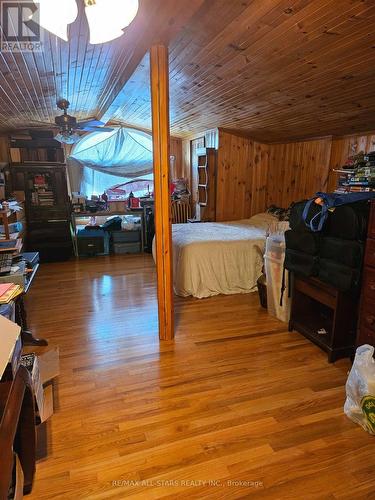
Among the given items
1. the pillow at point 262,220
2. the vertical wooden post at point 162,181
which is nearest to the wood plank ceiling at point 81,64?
the vertical wooden post at point 162,181

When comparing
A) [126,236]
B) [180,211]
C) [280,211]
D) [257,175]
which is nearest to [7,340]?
[280,211]

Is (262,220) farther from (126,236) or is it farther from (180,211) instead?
(126,236)

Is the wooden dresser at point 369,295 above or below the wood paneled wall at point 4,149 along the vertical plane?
below

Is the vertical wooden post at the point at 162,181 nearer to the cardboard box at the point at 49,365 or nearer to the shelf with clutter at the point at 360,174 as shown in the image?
the cardboard box at the point at 49,365

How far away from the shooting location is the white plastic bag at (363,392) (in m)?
1.67

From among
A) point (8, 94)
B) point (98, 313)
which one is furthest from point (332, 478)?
point (8, 94)

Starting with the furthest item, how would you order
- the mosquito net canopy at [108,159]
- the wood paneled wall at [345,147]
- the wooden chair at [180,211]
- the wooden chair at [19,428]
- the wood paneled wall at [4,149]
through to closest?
the wooden chair at [180,211], the mosquito net canopy at [108,159], the wood paneled wall at [4,149], the wood paneled wall at [345,147], the wooden chair at [19,428]

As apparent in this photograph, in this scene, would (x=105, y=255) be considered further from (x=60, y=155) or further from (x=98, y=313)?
(x=98, y=313)

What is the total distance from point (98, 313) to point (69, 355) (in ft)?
2.48

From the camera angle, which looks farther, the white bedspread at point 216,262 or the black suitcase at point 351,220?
the white bedspread at point 216,262

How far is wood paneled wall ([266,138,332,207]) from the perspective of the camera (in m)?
3.92

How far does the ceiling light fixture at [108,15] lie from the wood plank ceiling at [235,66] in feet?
2.26

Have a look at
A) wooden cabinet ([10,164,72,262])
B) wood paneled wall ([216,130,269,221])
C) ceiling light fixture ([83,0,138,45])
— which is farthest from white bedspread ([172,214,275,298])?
ceiling light fixture ([83,0,138,45])

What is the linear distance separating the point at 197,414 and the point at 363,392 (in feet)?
3.06
